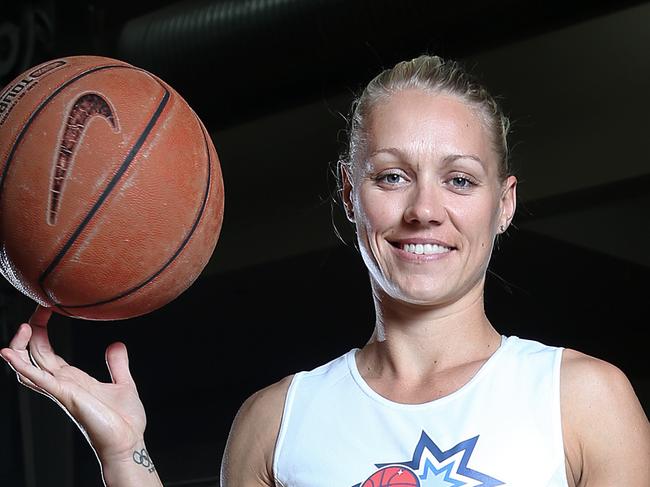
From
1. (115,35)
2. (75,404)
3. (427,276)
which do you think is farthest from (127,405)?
(115,35)

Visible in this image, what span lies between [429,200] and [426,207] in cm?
1

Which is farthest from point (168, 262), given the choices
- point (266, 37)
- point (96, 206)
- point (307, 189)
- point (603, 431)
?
point (307, 189)

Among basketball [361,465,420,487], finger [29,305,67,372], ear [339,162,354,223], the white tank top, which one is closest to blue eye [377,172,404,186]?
ear [339,162,354,223]

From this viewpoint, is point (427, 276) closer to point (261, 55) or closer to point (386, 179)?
point (386, 179)

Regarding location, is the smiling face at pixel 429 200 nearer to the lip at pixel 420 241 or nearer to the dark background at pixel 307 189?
the lip at pixel 420 241

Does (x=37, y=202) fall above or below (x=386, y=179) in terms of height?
below

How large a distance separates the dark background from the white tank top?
197cm

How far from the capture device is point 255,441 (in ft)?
4.69

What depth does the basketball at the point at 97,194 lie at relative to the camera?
1.23 meters

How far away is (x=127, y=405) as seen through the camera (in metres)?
1.30

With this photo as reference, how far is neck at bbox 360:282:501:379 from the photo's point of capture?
1384mm

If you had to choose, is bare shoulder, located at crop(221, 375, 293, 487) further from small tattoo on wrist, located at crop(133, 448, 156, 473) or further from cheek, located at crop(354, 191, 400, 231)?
cheek, located at crop(354, 191, 400, 231)

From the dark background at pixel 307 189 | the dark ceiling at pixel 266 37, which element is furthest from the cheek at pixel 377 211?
the dark background at pixel 307 189

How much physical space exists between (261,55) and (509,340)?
2.41m
